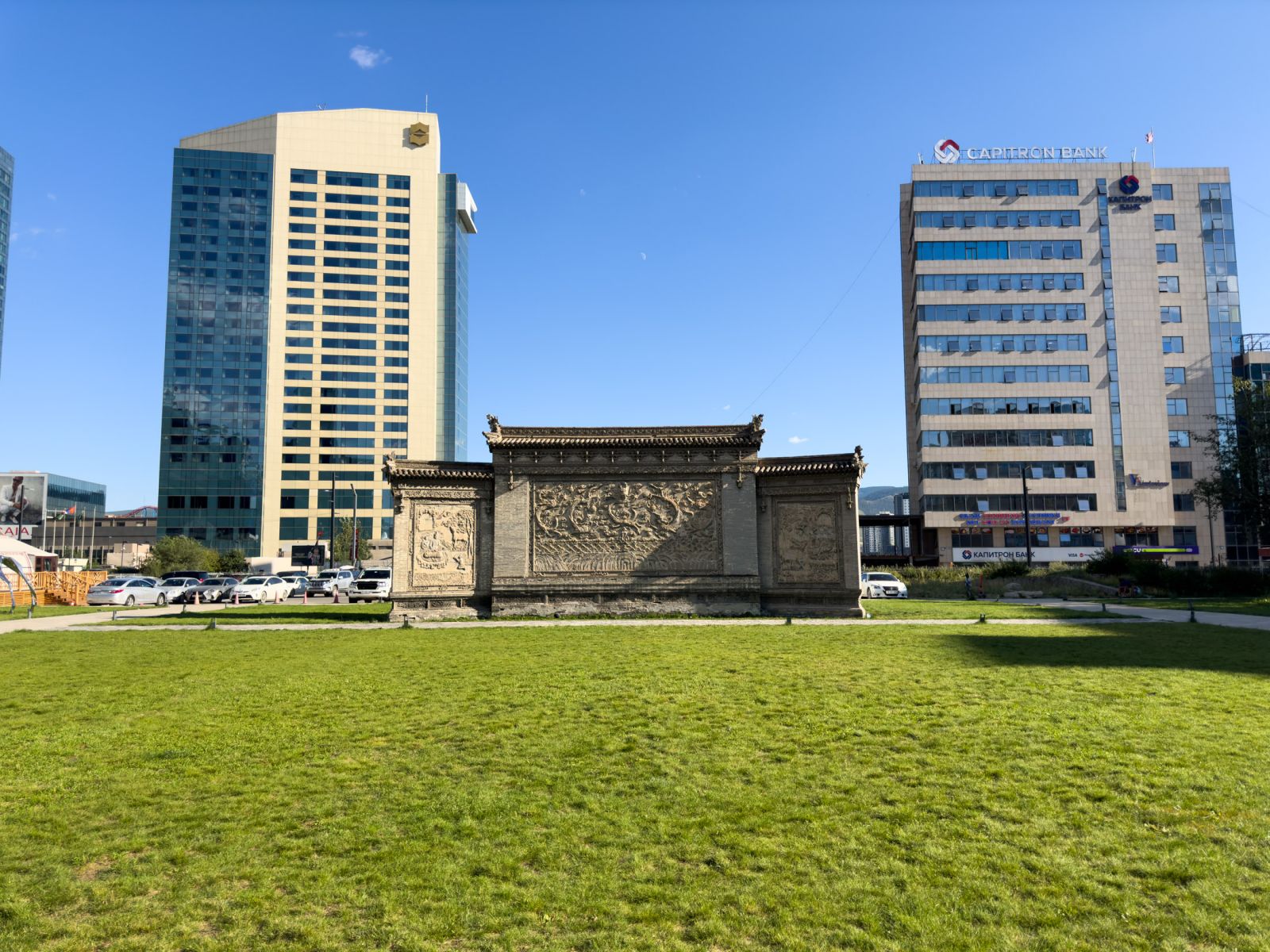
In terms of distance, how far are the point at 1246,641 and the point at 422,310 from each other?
99.4m

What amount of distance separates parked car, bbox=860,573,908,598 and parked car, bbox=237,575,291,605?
29789 mm

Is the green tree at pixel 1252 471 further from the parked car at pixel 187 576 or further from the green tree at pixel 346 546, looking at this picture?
the green tree at pixel 346 546

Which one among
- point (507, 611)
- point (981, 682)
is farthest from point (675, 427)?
point (981, 682)

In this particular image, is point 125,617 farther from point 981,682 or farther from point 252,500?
point 252,500

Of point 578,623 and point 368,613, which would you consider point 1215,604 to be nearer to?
point 578,623

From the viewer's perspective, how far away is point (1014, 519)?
2469 inches

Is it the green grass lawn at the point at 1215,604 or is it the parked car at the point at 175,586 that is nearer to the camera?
the green grass lawn at the point at 1215,604

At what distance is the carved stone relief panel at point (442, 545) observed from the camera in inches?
987

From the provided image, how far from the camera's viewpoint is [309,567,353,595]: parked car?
4016cm

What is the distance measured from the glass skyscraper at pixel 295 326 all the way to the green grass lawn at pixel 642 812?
91.6m

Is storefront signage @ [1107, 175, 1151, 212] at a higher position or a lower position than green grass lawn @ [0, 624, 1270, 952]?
higher

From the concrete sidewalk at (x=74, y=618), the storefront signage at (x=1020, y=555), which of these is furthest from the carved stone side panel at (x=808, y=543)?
the storefront signage at (x=1020, y=555)

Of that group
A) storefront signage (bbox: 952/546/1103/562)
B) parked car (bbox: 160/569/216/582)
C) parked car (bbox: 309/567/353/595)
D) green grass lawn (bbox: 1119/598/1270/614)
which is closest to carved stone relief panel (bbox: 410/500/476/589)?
parked car (bbox: 309/567/353/595)

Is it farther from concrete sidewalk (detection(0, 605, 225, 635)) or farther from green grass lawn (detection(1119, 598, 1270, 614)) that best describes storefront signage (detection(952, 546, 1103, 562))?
concrete sidewalk (detection(0, 605, 225, 635))
